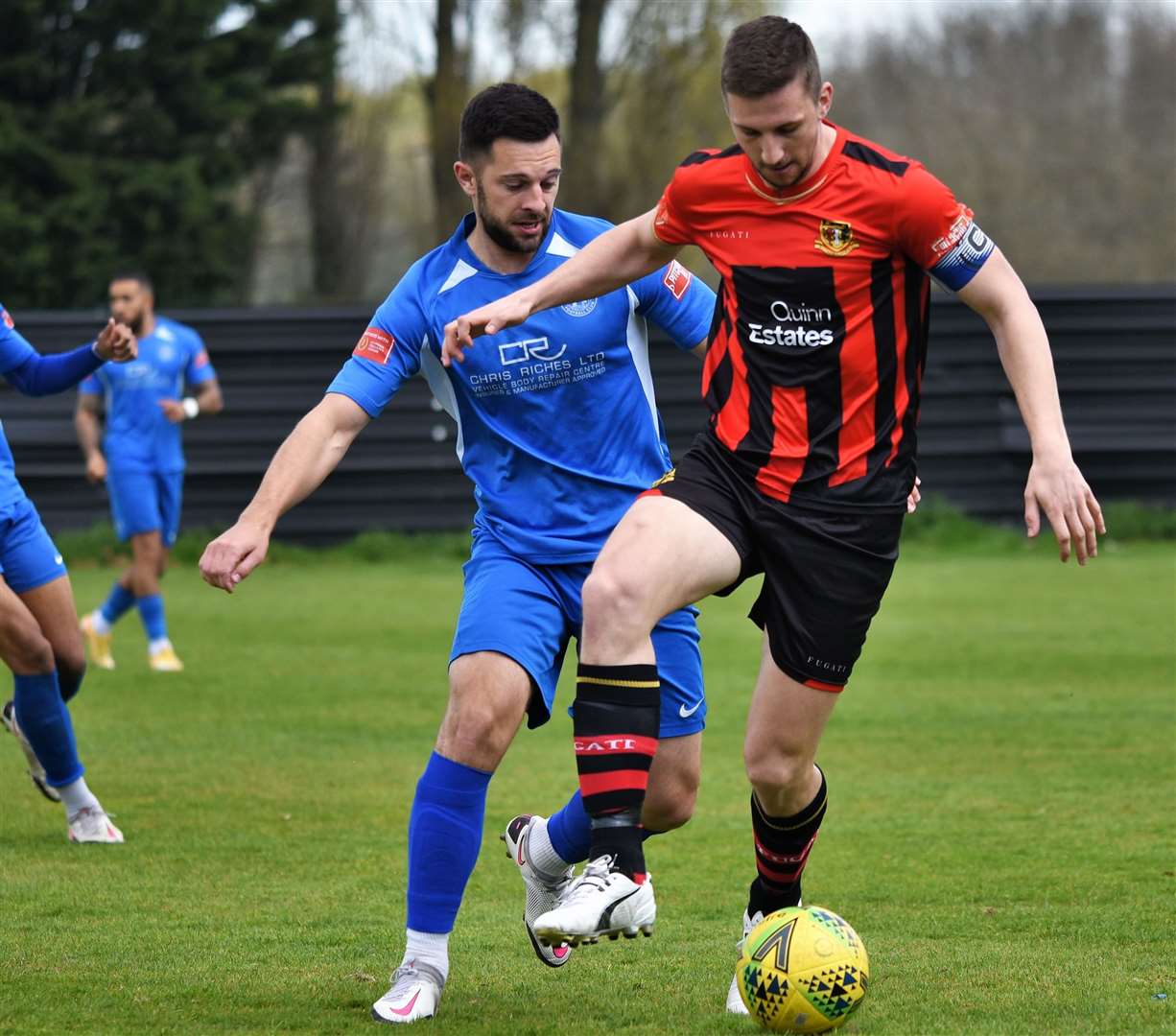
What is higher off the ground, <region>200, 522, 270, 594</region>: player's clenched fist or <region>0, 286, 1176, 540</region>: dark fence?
<region>200, 522, 270, 594</region>: player's clenched fist

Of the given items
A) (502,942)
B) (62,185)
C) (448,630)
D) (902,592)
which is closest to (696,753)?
(502,942)

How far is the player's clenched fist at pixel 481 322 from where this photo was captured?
4.63 meters

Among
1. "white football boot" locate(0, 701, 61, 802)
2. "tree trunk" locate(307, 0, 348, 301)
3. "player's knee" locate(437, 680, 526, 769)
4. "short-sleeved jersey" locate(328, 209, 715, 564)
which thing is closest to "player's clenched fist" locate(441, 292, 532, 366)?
"short-sleeved jersey" locate(328, 209, 715, 564)

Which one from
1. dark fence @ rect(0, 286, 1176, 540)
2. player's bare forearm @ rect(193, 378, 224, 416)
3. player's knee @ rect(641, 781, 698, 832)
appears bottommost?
dark fence @ rect(0, 286, 1176, 540)

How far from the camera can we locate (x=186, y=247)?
82.7 ft

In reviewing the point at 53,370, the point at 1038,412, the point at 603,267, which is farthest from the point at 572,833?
the point at 53,370

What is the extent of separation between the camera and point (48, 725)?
Answer: 22.6 feet

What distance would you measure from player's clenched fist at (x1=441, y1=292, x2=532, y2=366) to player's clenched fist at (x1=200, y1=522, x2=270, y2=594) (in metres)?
0.65

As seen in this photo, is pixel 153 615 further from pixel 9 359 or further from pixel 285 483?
pixel 285 483

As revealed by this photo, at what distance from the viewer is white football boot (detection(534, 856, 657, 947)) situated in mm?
4008

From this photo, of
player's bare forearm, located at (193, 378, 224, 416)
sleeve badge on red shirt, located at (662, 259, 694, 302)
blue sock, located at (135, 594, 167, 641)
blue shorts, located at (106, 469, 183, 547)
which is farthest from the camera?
player's bare forearm, located at (193, 378, 224, 416)

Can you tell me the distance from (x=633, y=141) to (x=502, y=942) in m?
18.9

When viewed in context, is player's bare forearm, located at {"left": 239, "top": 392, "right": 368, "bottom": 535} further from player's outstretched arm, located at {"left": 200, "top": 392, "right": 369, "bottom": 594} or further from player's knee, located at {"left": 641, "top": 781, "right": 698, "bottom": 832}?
player's knee, located at {"left": 641, "top": 781, "right": 698, "bottom": 832}

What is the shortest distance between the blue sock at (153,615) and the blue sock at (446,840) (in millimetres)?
7195
